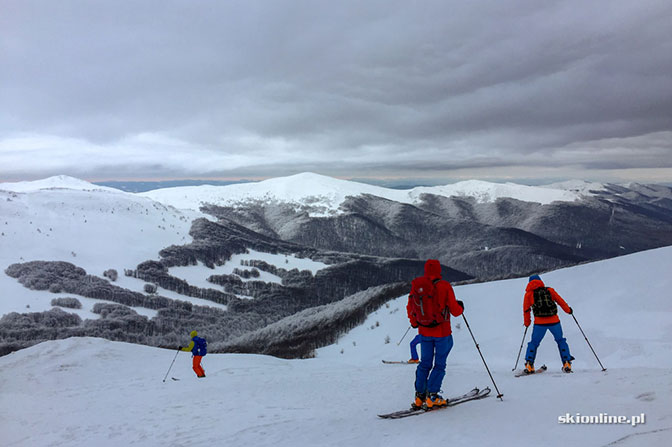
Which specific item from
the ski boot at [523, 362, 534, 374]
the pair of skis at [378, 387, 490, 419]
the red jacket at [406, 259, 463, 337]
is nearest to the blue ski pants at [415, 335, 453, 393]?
the red jacket at [406, 259, 463, 337]

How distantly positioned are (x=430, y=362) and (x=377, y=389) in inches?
134

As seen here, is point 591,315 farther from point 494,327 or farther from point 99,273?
point 99,273

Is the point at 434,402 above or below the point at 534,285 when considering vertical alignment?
below

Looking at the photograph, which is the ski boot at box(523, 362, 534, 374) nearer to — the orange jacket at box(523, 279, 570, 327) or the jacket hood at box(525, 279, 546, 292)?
the orange jacket at box(523, 279, 570, 327)

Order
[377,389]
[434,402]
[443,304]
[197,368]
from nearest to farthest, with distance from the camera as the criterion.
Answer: [443,304], [434,402], [377,389], [197,368]

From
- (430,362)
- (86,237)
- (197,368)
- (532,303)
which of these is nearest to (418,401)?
(430,362)

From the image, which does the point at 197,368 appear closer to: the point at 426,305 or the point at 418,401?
the point at 418,401

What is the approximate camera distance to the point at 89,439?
713 centimetres

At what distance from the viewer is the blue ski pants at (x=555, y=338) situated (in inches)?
336

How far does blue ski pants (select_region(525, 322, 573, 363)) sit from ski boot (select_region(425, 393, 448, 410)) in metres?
3.62

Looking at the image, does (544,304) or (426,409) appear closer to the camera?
(426,409)

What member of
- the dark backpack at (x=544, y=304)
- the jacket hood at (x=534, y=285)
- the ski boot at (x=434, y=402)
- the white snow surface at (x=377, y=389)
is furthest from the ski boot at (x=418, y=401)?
the jacket hood at (x=534, y=285)

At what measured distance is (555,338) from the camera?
8516 mm

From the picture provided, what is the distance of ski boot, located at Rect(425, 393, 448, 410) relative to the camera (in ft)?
20.8
